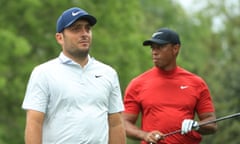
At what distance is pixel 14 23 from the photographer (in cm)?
3114

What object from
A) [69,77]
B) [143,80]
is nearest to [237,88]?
[143,80]

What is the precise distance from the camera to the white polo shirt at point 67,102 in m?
7.52

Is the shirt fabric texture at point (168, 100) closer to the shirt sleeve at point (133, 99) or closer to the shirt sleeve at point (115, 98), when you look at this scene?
the shirt sleeve at point (133, 99)

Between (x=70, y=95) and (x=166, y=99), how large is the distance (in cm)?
267

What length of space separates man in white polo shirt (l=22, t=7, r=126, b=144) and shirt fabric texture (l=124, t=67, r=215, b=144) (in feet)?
7.28

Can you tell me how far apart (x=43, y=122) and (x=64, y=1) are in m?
23.4

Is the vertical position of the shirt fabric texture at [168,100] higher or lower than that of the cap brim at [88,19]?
lower

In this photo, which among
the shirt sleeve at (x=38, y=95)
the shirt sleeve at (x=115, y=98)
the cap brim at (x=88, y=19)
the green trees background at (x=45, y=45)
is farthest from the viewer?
the green trees background at (x=45, y=45)

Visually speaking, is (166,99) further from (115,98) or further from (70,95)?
(70,95)

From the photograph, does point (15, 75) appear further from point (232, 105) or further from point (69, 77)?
point (69, 77)

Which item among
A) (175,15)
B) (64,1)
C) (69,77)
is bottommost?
(175,15)

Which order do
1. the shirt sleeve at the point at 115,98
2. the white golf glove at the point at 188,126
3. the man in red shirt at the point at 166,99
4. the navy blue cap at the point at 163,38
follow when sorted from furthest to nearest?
the navy blue cap at the point at 163,38, the man in red shirt at the point at 166,99, the white golf glove at the point at 188,126, the shirt sleeve at the point at 115,98

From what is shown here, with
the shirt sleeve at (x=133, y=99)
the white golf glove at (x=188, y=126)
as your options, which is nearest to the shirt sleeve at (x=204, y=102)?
the white golf glove at (x=188, y=126)

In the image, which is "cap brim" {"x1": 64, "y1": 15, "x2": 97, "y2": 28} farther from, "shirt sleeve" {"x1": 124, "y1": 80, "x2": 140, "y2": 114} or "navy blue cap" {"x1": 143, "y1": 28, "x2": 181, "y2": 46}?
"shirt sleeve" {"x1": 124, "y1": 80, "x2": 140, "y2": 114}
